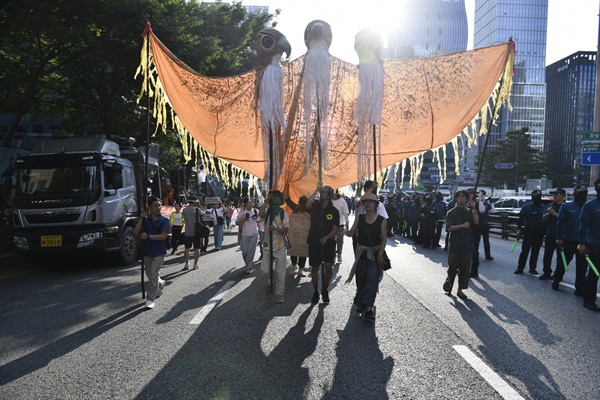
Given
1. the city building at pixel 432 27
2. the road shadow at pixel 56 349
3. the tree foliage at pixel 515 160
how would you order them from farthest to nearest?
the city building at pixel 432 27 < the tree foliage at pixel 515 160 < the road shadow at pixel 56 349

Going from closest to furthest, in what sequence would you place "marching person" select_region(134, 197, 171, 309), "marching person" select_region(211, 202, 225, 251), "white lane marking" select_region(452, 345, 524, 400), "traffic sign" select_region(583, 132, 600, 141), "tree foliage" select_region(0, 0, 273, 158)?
Answer: "white lane marking" select_region(452, 345, 524, 400)
"marching person" select_region(134, 197, 171, 309)
"tree foliage" select_region(0, 0, 273, 158)
"marching person" select_region(211, 202, 225, 251)
"traffic sign" select_region(583, 132, 600, 141)

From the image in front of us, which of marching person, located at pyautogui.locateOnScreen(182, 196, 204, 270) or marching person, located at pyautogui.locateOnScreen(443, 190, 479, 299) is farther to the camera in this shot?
marching person, located at pyautogui.locateOnScreen(182, 196, 204, 270)

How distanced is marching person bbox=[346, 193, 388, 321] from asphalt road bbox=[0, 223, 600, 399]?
0.30m

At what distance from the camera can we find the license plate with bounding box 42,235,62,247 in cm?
920

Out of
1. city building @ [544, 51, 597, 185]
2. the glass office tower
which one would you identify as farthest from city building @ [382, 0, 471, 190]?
city building @ [544, 51, 597, 185]

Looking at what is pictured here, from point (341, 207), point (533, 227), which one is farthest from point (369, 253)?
point (533, 227)

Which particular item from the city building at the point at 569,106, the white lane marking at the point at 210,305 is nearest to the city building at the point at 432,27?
the city building at the point at 569,106

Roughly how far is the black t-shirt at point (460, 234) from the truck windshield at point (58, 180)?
777cm

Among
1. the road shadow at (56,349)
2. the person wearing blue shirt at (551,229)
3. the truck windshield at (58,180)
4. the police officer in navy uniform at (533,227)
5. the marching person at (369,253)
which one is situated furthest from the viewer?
the truck windshield at (58,180)

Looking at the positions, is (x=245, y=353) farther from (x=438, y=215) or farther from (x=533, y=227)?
(x=438, y=215)

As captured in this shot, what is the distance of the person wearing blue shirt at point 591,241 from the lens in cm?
610

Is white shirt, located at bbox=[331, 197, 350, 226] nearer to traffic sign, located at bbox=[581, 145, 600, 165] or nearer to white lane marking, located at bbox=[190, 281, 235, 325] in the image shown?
white lane marking, located at bbox=[190, 281, 235, 325]

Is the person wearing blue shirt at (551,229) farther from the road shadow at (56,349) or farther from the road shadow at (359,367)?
the road shadow at (56,349)

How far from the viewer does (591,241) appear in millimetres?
6234
